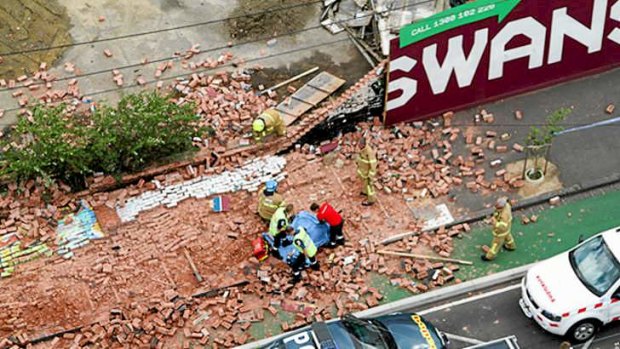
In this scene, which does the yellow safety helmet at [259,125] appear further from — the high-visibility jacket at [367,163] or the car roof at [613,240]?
the car roof at [613,240]

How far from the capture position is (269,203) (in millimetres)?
20594

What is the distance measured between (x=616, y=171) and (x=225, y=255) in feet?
28.8

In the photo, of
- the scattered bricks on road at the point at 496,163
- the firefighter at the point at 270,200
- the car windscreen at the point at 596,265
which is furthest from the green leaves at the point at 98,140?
the car windscreen at the point at 596,265

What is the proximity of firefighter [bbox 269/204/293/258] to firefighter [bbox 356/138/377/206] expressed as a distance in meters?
1.88

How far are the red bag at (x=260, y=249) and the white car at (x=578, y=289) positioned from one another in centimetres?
522

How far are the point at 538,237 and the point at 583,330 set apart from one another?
9.60 ft

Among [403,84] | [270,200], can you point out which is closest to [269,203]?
[270,200]

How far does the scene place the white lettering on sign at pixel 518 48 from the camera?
2252 centimetres

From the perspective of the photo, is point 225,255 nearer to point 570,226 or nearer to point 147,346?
point 147,346

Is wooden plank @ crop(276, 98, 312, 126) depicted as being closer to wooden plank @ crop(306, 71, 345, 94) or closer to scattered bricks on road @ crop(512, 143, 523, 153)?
wooden plank @ crop(306, 71, 345, 94)

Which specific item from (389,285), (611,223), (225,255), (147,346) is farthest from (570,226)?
(147,346)

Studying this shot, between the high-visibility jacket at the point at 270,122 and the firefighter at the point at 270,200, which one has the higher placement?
the high-visibility jacket at the point at 270,122

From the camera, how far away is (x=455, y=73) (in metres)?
22.8

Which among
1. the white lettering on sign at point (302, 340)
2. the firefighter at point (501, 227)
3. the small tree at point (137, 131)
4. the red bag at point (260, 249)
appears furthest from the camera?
the small tree at point (137, 131)
